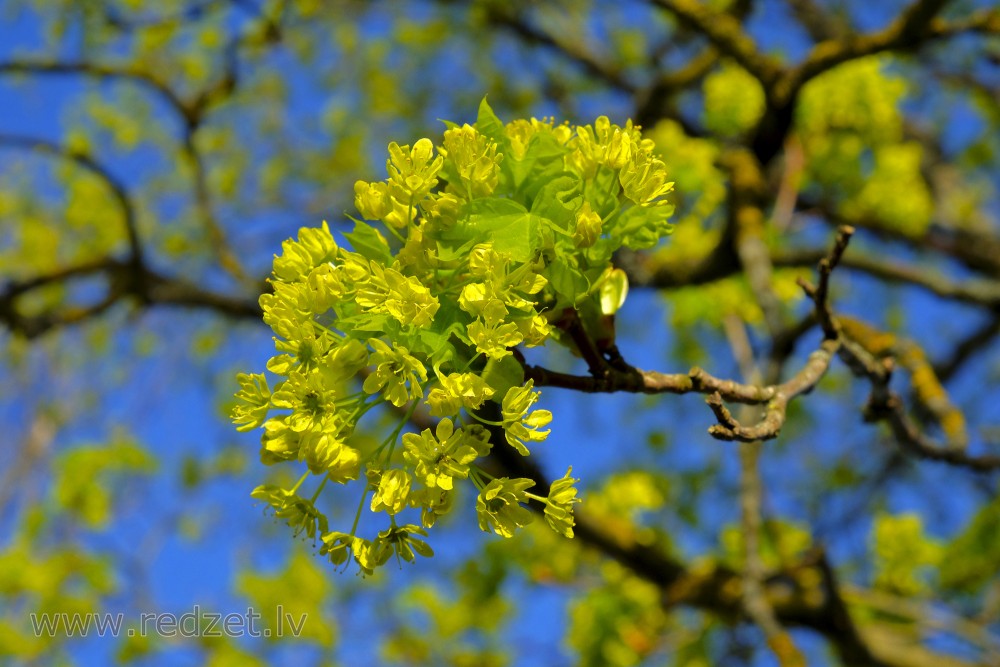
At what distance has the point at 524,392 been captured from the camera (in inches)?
48.3

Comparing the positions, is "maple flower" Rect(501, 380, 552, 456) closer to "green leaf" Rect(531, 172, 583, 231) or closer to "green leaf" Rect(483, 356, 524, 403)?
"green leaf" Rect(483, 356, 524, 403)

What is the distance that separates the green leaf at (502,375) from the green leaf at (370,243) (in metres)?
0.24

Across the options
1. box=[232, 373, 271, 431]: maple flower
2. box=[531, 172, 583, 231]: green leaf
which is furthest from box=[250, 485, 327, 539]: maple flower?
box=[531, 172, 583, 231]: green leaf

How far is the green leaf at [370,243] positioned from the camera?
1.33 m

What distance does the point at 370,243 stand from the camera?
135cm

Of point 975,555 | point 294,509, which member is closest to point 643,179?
point 294,509

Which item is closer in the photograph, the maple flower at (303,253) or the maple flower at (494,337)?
the maple flower at (494,337)

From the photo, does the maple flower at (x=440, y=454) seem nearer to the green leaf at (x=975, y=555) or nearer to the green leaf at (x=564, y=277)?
the green leaf at (x=564, y=277)

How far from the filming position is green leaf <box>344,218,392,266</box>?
4.38 feet

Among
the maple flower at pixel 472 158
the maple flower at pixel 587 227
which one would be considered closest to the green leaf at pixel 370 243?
the maple flower at pixel 472 158

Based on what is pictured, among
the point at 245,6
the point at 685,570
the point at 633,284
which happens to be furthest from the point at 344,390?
the point at 245,6

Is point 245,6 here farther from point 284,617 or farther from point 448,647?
point 448,647

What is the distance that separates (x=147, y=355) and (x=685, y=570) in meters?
6.21

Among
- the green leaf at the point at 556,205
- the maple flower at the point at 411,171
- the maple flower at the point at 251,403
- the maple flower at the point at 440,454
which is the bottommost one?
the maple flower at the point at 251,403
